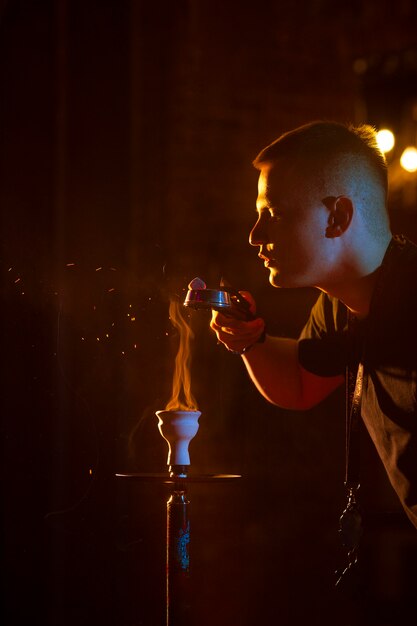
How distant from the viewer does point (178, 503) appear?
1.63m

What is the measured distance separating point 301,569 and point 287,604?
124mm

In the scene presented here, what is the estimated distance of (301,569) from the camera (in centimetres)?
257

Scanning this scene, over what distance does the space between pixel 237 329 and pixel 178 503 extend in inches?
25.0

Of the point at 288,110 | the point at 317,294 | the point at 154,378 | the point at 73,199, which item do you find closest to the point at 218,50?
the point at 288,110

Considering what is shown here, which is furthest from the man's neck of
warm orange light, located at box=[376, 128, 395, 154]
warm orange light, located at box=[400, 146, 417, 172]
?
warm orange light, located at box=[376, 128, 395, 154]

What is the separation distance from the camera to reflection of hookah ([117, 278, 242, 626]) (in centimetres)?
158

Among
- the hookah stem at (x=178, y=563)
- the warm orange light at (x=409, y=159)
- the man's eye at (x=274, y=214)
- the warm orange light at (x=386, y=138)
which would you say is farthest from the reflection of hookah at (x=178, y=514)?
the warm orange light at (x=386, y=138)

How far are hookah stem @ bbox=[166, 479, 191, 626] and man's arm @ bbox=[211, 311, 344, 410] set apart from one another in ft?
2.11

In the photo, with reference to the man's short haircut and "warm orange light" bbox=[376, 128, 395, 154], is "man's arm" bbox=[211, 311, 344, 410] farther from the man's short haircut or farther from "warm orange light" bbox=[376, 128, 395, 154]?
"warm orange light" bbox=[376, 128, 395, 154]

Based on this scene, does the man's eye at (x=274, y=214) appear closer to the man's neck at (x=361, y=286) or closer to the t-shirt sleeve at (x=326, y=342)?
the man's neck at (x=361, y=286)

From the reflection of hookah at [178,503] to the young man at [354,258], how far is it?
1.17 feet

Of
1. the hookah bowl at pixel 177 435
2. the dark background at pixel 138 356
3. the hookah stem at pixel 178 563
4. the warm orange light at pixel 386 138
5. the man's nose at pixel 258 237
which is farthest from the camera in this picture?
the warm orange light at pixel 386 138

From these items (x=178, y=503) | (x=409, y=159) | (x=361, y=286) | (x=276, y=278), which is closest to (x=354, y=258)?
(x=361, y=286)

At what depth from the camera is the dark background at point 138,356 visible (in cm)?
249
